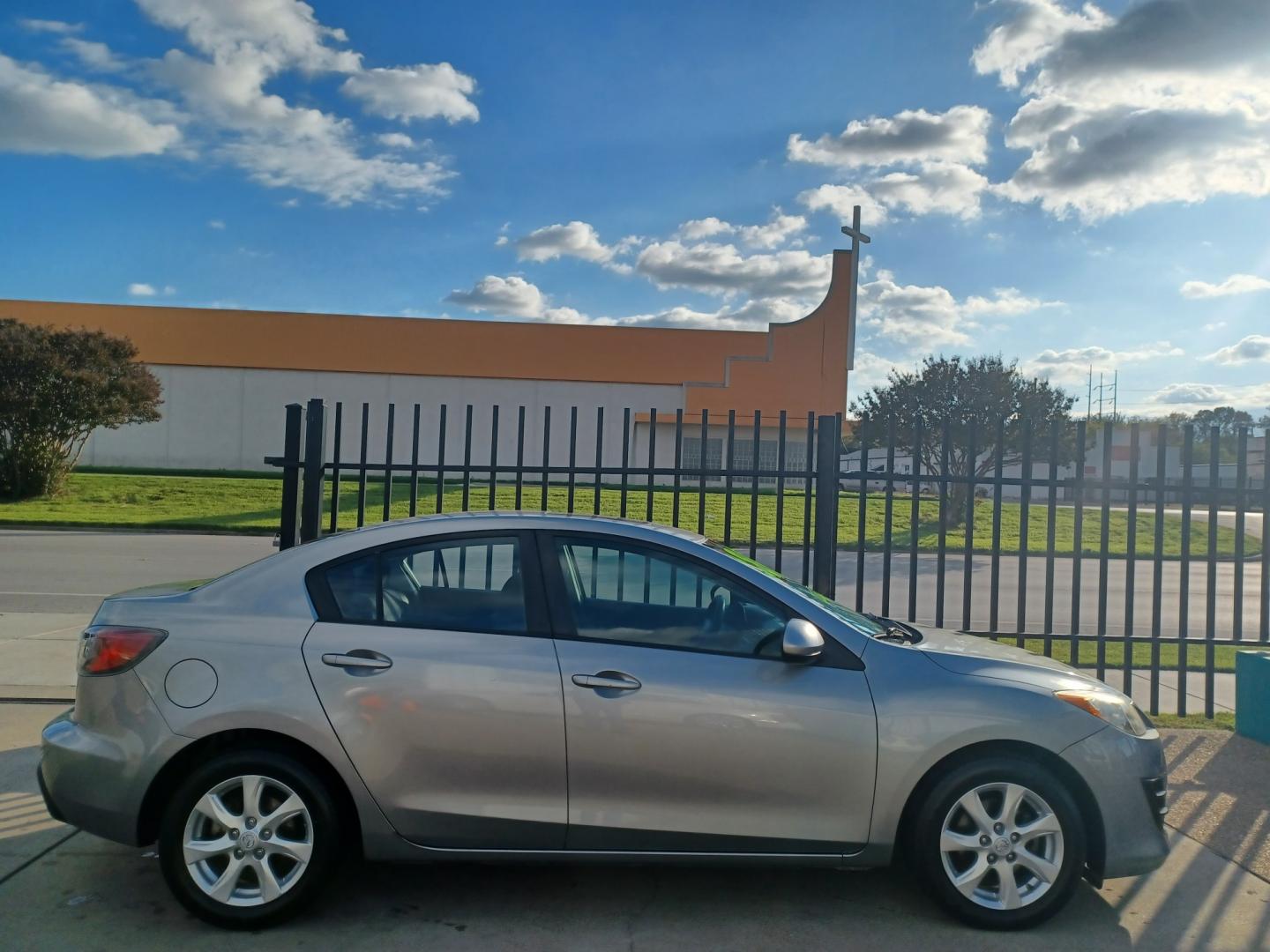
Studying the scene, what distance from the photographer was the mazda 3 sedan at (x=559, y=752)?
366cm

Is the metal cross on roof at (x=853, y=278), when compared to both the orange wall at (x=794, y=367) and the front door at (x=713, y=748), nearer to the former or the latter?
the orange wall at (x=794, y=367)

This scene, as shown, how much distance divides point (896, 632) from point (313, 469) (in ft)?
13.8

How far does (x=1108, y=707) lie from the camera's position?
3.92 metres

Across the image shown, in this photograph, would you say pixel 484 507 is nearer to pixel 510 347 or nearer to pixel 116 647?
pixel 510 347

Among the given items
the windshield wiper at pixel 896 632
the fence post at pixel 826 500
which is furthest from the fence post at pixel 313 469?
the windshield wiper at pixel 896 632

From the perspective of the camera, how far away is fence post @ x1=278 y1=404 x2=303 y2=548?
6691mm

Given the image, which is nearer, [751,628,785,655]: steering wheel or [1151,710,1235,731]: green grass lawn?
[751,628,785,655]: steering wheel

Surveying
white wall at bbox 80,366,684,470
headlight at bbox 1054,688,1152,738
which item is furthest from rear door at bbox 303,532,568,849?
white wall at bbox 80,366,684,470

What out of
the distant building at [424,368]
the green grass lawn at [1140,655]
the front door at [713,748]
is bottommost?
the green grass lawn at [1140,655]

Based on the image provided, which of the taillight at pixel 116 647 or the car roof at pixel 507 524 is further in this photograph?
the car roof at pixel 507 524

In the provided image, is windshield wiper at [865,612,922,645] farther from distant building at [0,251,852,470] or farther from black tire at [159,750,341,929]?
distant building at [0,251,852,470]

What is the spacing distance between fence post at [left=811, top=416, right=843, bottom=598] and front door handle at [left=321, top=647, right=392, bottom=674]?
368 cm

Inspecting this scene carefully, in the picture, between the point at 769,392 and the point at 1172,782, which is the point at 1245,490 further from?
the point at 769,392

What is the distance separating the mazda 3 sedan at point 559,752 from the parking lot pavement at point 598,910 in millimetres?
200
